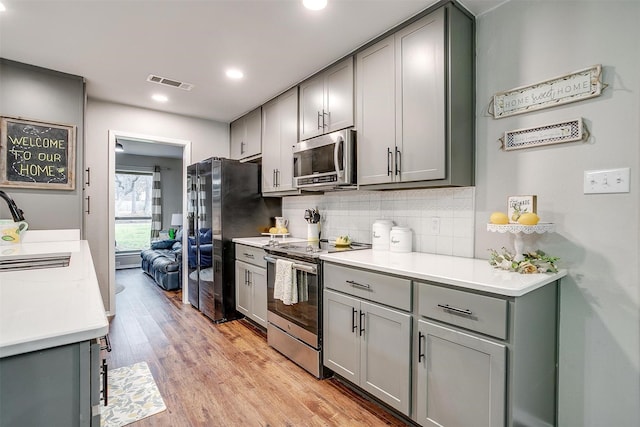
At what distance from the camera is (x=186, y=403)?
207 centimetres

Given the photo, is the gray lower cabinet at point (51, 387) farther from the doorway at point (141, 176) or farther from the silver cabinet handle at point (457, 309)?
the doorway at point (141, 176)

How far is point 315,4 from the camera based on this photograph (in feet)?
6.55

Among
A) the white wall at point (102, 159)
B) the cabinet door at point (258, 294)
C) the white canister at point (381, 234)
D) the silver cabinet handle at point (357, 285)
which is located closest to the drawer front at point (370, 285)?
the silver cabinet handle at point (357, 285)

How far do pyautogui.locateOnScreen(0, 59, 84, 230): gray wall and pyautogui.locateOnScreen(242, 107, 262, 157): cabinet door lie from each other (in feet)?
5.63

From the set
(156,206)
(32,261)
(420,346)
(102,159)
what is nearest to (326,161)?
(420,346)

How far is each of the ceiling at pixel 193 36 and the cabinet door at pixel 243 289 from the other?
74.7 inches

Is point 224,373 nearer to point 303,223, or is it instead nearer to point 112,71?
point 303,223

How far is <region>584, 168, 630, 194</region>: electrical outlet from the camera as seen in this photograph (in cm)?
154

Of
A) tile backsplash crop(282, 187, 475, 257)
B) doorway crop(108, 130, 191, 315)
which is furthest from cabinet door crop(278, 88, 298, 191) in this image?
doorway crop(108, 130, 191, 315)

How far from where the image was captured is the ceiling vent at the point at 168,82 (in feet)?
10.1

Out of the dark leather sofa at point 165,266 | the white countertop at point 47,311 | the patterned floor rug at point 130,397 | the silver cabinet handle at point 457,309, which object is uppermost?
the white countertop at point 47,311

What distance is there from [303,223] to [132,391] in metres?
2.17

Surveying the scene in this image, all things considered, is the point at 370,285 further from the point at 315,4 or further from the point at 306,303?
the point at 315,4

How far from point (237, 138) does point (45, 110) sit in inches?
79.7
